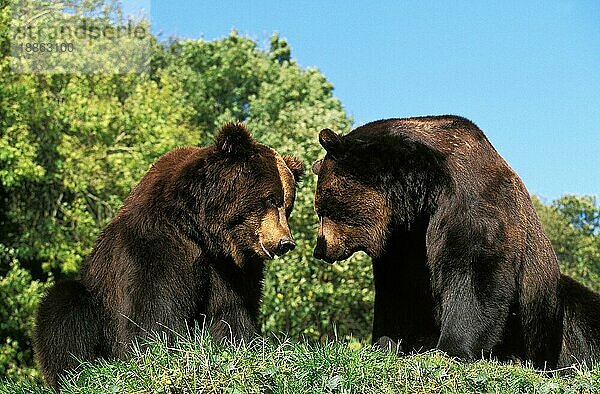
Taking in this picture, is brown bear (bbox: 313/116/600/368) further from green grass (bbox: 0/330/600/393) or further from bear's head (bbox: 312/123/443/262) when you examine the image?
green grass (bbox: 0/330/600/393)

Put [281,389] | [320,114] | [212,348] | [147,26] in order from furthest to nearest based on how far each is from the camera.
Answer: [147,26] → [320,114] → [212,348] → [281,389]

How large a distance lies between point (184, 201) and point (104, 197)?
53.0 feet

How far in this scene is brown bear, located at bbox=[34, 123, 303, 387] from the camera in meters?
5.22

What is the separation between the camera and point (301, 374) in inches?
152

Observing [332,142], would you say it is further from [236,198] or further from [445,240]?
[445,240]

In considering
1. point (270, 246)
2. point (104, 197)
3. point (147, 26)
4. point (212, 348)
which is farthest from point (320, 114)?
point (212, 348)

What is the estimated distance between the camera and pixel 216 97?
35.2 metres

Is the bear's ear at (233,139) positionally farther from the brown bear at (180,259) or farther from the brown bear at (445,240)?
the brown bear at (445,240)

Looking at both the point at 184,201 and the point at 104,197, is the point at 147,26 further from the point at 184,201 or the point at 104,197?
the point at 184,201

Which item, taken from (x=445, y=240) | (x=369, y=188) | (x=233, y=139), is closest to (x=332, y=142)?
(x=369, y=188)

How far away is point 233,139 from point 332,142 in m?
0.66

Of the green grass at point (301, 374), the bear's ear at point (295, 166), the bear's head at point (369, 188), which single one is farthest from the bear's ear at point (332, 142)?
the green grass at point (301, 374)

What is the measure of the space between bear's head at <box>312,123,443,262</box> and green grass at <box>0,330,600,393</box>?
1152mm

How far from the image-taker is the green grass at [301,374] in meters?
3.79
